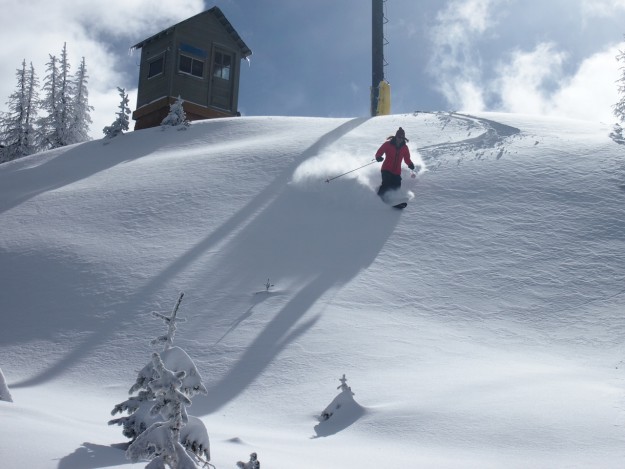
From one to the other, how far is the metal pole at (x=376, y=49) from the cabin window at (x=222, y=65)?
671 cm

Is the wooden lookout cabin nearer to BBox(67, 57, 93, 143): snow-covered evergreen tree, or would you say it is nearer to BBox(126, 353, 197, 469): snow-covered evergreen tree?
BBox(67, 57, 93, 143): snow-covered evergreen tree

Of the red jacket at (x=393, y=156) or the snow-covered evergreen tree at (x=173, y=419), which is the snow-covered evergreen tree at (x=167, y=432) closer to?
the snow-covered evergreen tree at (x=173, y=419)

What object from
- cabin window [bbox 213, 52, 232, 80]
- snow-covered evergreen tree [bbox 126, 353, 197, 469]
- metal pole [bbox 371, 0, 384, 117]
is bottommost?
snow-covered evergreen tree [bbox 126, 353, 197, 469]

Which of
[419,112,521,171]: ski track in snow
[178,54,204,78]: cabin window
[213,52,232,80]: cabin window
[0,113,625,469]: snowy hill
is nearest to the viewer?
[0,113,625,469]: snowy hill

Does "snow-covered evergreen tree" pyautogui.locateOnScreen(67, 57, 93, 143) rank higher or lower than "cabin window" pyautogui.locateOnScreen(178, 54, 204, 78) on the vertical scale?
higher

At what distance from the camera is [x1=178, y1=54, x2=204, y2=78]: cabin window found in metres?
31.4

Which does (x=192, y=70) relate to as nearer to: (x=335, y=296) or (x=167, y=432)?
(x=335, y=296)

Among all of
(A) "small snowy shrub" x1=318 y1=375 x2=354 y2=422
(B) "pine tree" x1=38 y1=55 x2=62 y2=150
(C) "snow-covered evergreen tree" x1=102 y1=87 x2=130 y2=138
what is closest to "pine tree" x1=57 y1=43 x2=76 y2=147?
(B) "pine tree" x1=38 y1=55 x2=62 y2=150

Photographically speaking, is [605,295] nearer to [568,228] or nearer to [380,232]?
[568,228]

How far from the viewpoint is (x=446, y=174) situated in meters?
17.4

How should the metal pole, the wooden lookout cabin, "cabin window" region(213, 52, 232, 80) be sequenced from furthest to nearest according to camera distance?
"cabin window" region(213, 52, 232, 80), the wooden lookout cabin, the metal pole

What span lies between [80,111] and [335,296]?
35.7 m

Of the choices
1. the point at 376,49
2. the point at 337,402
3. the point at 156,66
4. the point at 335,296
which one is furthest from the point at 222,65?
the point at 337,402

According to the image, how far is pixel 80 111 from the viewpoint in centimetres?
4394
